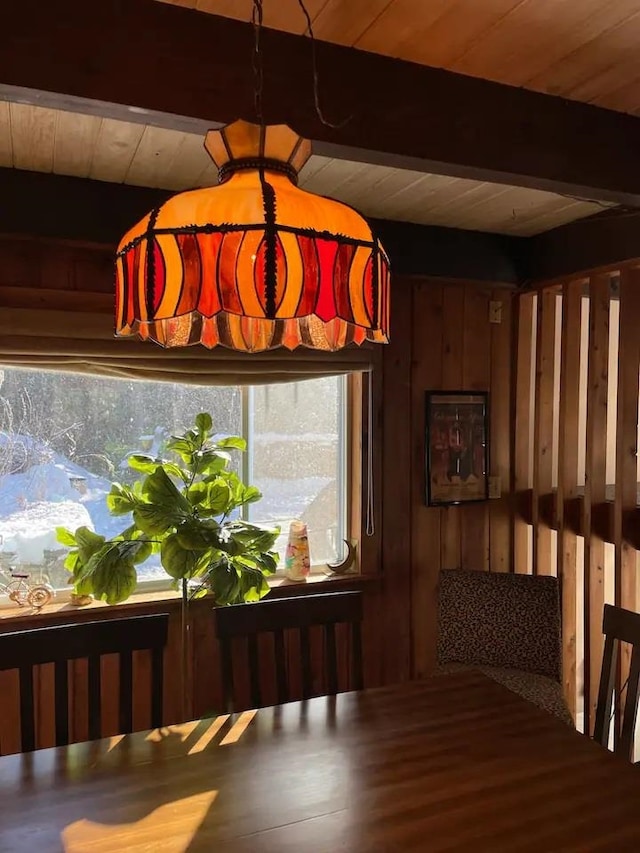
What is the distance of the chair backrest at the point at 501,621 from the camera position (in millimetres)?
2725

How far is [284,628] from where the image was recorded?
6.70ft

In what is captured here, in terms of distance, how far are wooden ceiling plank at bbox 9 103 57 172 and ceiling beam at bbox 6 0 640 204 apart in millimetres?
589

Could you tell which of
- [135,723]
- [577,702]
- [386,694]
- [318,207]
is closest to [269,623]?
[386,694]

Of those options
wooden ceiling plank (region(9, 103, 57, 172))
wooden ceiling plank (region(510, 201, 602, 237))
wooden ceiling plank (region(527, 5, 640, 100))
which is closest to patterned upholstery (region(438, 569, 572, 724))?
wooden ceiling plank (region(510, 201, 602, 237))

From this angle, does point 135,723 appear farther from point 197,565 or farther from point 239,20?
point 239,20

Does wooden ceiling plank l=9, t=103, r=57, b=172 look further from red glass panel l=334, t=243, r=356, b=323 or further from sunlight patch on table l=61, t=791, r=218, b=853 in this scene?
sunlight patch on table l=61, t=791, r=218, b=853

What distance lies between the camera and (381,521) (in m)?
3.02

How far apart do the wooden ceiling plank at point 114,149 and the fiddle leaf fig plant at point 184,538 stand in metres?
0.93

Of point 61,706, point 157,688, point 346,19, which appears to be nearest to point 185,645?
point 157,688

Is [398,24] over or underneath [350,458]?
over

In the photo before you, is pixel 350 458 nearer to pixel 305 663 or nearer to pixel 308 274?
pixel 305 663

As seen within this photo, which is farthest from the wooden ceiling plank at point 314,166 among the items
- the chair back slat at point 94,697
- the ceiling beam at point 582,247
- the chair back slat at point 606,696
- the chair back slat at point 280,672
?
the chair back slat at point 606,696

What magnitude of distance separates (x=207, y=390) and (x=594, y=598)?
192cm

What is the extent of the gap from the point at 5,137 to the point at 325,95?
1110 millimetres
